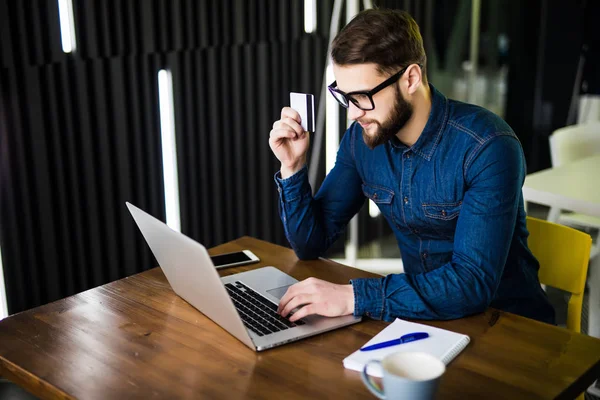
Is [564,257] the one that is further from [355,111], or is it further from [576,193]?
[576,193]

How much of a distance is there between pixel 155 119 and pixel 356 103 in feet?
4.17

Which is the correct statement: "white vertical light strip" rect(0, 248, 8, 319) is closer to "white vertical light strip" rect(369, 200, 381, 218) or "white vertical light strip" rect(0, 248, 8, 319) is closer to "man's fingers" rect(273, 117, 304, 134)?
"man's fingers" rect(273, 117, 304, 134)

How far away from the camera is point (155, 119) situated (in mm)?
2740

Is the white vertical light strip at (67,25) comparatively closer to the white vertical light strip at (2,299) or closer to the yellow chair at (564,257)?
the white vertical light strip at (2,299)

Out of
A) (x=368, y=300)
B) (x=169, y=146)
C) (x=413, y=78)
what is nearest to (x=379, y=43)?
(x=413, y=78)

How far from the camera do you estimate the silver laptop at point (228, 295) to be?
129 cm

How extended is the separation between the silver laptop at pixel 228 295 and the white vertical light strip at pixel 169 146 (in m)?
1.25

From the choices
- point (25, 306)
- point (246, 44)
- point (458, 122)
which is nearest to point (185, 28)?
point (246, 44)

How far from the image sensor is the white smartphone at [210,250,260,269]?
1787mm

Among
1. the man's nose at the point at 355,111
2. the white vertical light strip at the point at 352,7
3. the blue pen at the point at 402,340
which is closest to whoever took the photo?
the blue pen at the point at 402,340

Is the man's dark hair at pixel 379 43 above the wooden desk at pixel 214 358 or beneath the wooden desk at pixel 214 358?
above

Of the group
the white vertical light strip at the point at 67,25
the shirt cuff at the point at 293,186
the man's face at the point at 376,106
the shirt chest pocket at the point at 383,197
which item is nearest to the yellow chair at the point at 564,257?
the shirt chest pocket at the point at 383,197

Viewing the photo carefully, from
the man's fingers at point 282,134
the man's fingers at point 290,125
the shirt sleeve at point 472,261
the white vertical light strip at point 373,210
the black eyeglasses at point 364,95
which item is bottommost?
the white vertical light strip at point 373,210

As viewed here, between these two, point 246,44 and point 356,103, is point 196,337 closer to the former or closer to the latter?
point 356,103
